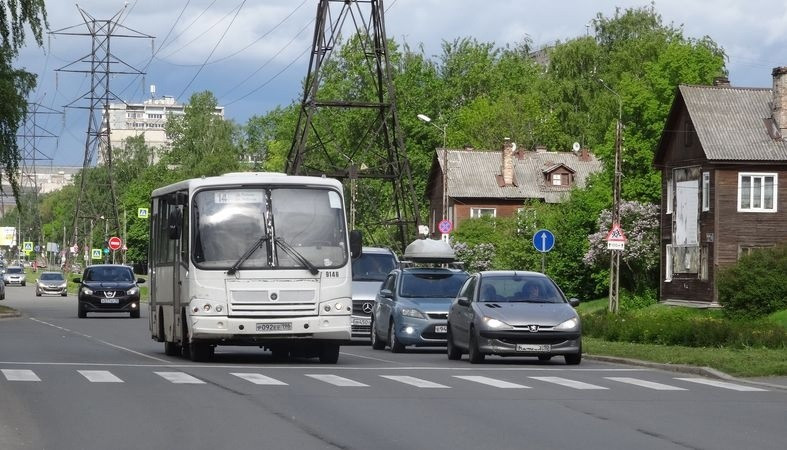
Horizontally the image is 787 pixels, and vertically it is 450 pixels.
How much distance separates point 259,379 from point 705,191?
171 ft

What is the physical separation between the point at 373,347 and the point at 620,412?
670 inches

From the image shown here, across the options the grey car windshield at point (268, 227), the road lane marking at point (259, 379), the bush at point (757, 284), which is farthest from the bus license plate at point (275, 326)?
the bush at point (757, 284)

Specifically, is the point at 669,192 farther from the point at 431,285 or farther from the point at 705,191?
the point at 431,285

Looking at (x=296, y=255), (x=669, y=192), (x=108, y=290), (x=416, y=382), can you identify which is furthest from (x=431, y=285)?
(x=669, y=192)

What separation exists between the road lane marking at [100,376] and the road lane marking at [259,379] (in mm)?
1621

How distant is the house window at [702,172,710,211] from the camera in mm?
70000

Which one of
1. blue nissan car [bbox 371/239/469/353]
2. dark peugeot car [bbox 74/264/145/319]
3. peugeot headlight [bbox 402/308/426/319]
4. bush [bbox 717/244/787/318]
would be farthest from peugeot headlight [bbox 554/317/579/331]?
bush [bbox 717/244/787/318]

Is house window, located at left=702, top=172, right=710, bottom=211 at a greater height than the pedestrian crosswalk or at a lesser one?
greater

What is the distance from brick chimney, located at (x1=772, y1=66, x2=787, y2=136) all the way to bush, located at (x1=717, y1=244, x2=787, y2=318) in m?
14.4

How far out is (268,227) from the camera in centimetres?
2412

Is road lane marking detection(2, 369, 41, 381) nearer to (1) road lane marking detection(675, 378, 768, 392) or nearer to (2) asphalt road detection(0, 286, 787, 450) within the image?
(2) asphalt road detection(0, 286, 787, 450)

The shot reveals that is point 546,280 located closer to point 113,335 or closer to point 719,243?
point 113,335

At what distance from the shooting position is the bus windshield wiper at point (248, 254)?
23.8 meters

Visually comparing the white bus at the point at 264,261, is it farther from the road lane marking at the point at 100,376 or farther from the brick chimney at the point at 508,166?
the brick chimney at the point at 508,166
